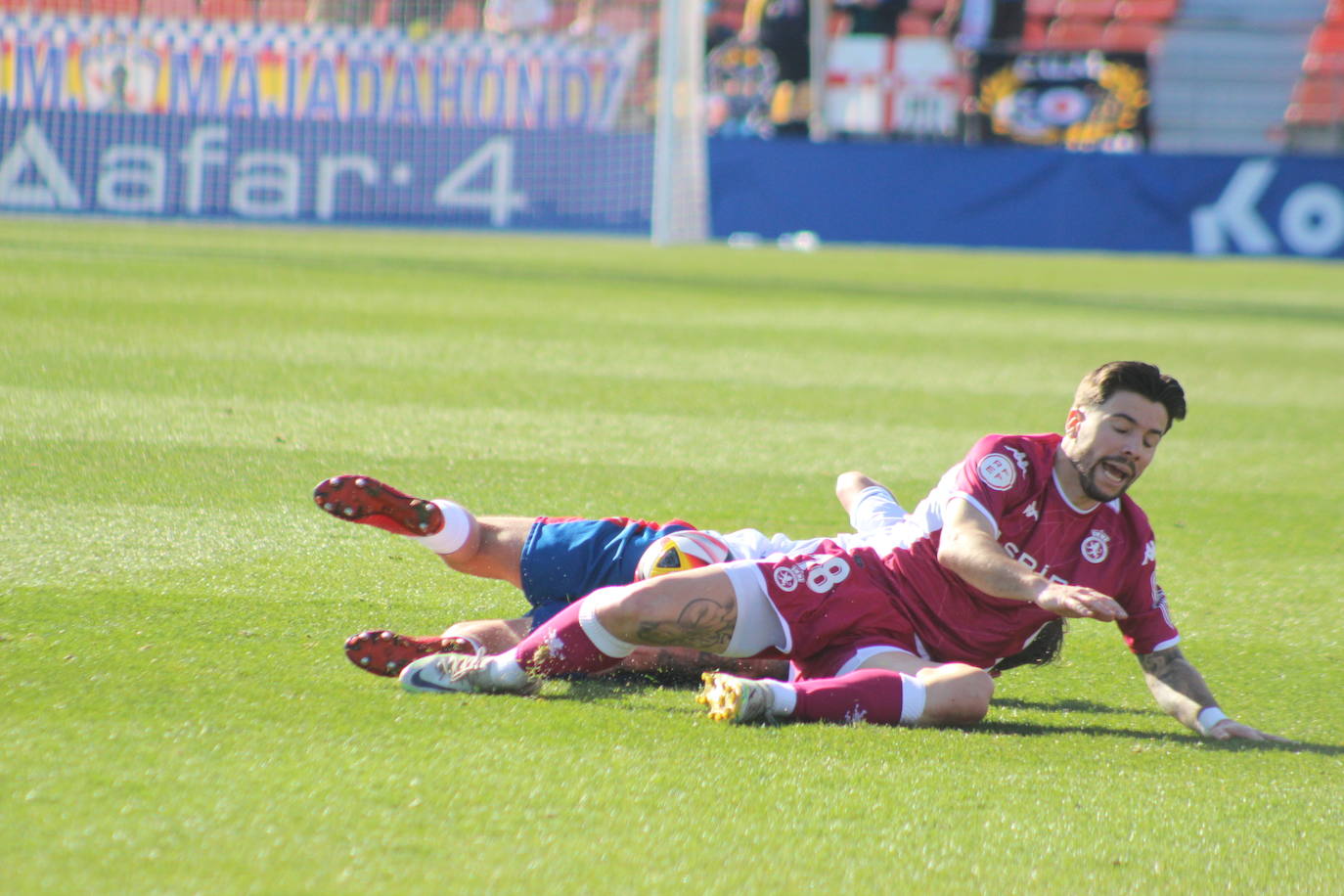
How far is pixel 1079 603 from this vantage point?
3492 millimetres

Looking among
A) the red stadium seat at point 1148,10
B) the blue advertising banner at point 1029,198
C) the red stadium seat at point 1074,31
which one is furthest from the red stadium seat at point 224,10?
the red stadium seat at point 1148,10

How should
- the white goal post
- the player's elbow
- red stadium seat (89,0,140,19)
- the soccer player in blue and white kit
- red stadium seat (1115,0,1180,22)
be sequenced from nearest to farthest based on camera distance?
the soccer player in blue and white kit < the player's elbow < the white goal post < red stadium seat (89,0,140,19) < red stadium seat (1115,0,1180,22)

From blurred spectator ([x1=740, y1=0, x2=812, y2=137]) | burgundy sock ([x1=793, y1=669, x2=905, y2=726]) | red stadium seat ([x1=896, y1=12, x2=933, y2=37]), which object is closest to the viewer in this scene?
burgundy sock ([x1=793, y1=669, x2=905, y2=726])

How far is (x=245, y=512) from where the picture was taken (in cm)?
564

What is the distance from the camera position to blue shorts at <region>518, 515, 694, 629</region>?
14.2 ft

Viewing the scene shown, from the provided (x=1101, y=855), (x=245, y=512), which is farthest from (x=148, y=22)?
(x=1101, y=855)

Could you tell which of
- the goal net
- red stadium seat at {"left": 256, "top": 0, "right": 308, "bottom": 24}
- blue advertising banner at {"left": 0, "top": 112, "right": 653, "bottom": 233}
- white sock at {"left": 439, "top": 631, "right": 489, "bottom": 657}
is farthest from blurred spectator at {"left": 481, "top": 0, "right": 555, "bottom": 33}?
white sock at {"left": 439, "top": 631, "right": 489, "bottom": 657}

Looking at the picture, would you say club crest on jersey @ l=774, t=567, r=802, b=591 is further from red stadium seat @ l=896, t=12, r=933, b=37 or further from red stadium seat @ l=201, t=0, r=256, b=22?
red stadium seat @ l=896, t=12, r=933, b=37

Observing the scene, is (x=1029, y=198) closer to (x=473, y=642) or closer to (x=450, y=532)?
(x=450, y=532)

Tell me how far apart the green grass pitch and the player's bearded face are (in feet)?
2.01

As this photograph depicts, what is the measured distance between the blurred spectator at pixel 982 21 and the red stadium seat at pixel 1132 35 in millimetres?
1628

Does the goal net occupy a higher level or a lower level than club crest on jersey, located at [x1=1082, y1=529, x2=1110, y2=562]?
higher

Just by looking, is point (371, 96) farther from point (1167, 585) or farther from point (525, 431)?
point (1167, 585)

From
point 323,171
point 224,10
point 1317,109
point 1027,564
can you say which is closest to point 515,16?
point 323,171
